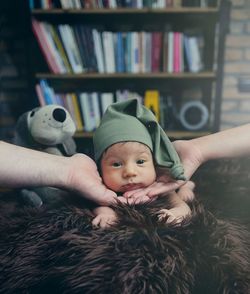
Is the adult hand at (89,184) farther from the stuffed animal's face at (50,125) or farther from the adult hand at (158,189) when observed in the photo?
the stuffed animal's face at (50,125)

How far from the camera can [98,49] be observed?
2.02 m

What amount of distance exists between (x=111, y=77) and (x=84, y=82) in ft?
0.88

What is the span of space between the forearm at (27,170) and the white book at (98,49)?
1.27 m

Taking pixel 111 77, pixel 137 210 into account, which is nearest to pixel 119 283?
pixel 137 210

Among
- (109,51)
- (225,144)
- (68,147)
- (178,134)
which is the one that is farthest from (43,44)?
(225,144)

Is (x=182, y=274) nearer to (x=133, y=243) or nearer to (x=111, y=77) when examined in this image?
(x=133, y=243)

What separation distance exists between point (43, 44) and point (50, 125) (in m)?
1.04

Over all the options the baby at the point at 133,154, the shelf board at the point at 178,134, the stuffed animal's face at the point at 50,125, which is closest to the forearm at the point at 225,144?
the baby at the point at 133,154

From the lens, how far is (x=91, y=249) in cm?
63

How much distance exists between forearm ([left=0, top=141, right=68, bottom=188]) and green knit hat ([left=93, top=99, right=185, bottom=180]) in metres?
0.10

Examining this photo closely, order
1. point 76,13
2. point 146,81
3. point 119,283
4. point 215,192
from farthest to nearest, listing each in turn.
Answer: point 146,81
point 76,13
point 215,192
point 119,283

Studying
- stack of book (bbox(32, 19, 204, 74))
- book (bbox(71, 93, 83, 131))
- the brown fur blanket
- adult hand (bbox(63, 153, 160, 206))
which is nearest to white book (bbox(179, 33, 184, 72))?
stack of book (bbox(32, 19, 204, 74))

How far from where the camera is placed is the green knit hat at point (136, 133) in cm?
84

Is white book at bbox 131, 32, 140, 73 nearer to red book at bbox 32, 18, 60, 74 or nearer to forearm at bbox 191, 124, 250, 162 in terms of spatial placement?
red book at bbox 32, 18, 60, 74
